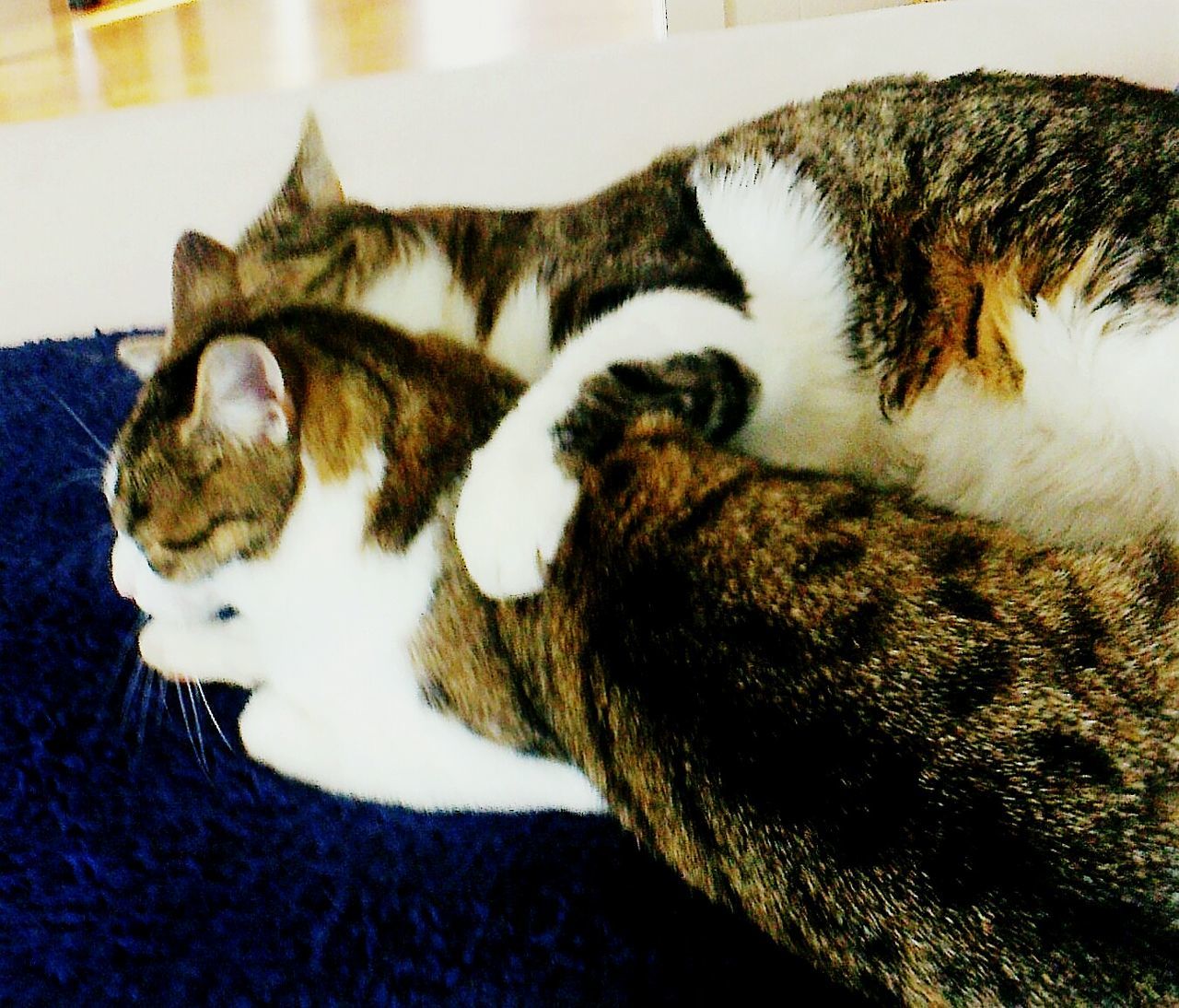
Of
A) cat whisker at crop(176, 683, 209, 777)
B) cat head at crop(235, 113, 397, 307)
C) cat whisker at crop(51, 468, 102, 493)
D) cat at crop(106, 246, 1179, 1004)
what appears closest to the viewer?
cat at crop(106, 246, 1179, 1004)

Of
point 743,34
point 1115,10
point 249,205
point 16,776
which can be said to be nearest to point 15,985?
point 16,776

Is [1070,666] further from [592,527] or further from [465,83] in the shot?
[465,83]

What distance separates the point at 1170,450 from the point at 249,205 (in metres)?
1.48

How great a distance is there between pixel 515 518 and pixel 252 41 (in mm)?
2787

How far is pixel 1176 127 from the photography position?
1.00 m

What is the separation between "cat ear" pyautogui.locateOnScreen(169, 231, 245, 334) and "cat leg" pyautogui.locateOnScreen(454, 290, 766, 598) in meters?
0.38

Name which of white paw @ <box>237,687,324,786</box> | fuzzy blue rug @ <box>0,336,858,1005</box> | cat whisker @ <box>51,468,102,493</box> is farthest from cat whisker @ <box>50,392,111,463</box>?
white paw @ <box>237,687,324,786</box>

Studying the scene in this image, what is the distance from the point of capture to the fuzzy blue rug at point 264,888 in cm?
80

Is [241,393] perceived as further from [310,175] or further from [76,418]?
[76,418]

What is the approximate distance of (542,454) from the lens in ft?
2.69

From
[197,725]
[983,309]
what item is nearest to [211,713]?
[197,725]

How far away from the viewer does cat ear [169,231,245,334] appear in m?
1.03

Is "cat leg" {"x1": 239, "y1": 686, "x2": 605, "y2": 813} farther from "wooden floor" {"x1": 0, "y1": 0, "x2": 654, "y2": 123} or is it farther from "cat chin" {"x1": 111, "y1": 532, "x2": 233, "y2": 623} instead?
"wooden floor" {"x1": 0, "y1": 0, "x2": 654, "y2": 123}

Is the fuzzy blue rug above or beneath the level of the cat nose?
beneath
